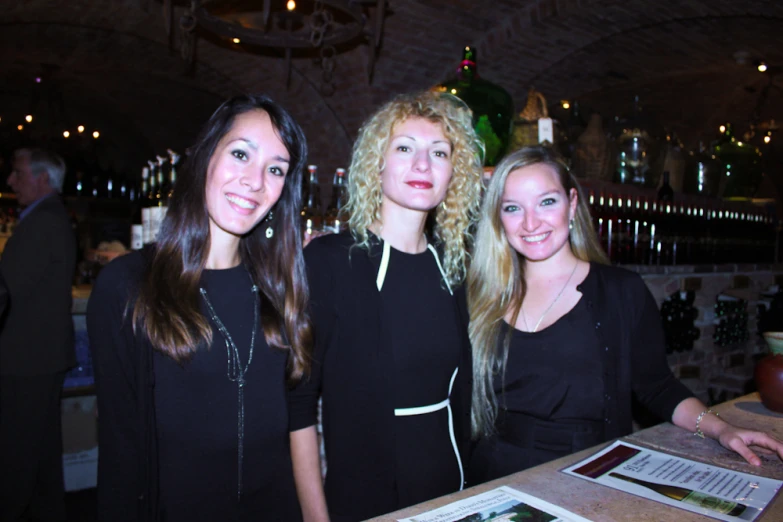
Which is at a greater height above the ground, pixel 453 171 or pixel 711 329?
pixel 453 171

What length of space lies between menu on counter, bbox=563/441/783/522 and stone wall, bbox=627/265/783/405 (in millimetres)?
2108

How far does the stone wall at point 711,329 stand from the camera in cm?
340

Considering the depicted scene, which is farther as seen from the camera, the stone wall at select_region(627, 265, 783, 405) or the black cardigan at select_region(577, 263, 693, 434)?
the stone wall at select_region(627, 265, 783, 405)

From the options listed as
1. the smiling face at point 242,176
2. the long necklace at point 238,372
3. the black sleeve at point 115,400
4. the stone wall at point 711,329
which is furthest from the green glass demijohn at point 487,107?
the black sleeve at point 115,400

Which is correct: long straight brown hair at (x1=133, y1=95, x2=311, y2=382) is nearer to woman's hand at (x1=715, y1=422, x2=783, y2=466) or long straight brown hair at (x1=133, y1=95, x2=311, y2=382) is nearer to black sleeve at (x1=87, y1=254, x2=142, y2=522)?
black sleeve at (x1=87, y1=254, x2=142, y2=522)

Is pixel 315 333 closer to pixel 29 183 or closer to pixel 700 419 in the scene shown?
pixel 700 419

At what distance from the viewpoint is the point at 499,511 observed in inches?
34.3

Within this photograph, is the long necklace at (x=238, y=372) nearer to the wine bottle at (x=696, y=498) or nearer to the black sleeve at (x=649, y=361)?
the wine bottle at (x=696, y=498)

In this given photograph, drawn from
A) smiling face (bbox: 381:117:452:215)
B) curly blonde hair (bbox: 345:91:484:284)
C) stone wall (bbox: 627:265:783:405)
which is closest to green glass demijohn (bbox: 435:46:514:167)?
curly blonde hair (bbox: 345:91:484:284)

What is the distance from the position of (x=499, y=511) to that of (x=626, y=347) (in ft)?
3.06

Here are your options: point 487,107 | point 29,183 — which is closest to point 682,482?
point 487,107

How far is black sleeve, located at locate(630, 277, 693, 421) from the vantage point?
158 centimetres

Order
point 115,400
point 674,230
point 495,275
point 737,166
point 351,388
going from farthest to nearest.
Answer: point 737,166 → point 674,230 → point 495,275 → point 351,388 → point 115,400

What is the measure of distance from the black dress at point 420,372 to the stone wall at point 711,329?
1842mm
